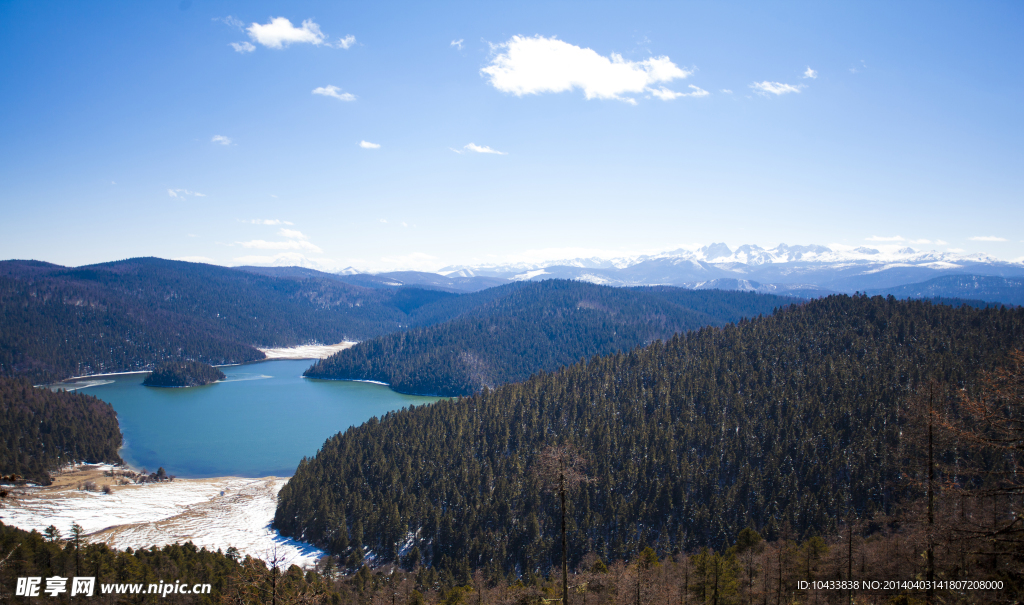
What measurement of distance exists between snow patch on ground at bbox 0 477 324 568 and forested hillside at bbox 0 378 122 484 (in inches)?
507

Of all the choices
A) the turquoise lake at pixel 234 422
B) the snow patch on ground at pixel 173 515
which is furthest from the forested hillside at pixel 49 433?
the snow patch on ground at pixel 173 515

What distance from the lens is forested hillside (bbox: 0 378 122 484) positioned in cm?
9888

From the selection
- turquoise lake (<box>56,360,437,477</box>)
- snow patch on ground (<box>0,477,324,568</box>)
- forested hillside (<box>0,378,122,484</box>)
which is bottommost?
turquoise lake (<box>56,360,437,477</box>)

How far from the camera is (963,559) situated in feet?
90.5

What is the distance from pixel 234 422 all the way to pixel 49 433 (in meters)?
37.7

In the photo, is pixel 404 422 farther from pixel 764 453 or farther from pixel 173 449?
pixel 764 453

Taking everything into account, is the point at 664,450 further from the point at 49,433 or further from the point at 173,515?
the point at 49,433

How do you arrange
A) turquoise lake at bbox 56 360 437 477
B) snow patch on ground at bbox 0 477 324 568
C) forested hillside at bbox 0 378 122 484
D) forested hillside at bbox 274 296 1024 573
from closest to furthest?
snow patch on ground at bbox 0 477 324 568, forested hillside at bbox 274 296 1024 573, forested hillside at bbox 0 378 122 484, turquoise lake at bbox 56 360 437 477

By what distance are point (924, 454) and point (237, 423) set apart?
147551 mm

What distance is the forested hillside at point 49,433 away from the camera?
98875 mm

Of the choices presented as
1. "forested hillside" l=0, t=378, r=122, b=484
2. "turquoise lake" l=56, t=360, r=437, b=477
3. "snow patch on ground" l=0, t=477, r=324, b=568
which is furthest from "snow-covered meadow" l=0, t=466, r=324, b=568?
"forested hillside" l=0, t=378, r=122, b=484

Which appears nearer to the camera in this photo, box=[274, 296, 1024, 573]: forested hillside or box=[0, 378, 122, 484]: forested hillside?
box=[274, 296, 1024, 573]: forested hillside

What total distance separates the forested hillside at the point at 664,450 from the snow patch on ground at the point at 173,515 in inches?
171

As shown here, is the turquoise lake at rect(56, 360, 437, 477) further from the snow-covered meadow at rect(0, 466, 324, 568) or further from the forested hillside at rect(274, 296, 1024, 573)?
the forested hillside at rect(274, 296, 1024, 573)
